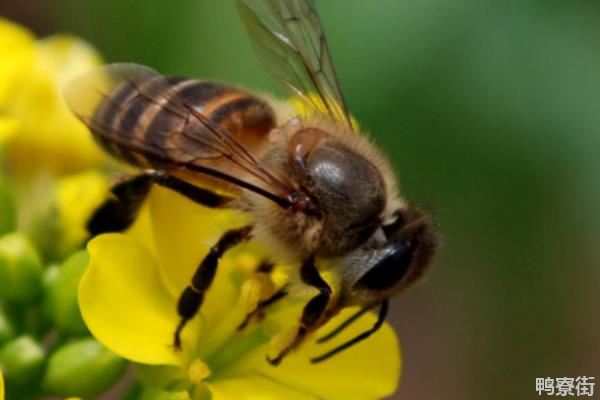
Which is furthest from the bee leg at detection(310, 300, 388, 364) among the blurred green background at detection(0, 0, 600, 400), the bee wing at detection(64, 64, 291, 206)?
the blurred green background at detection(0, 0, 600, 400)

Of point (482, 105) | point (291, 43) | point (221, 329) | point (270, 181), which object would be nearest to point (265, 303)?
point (221, 329)

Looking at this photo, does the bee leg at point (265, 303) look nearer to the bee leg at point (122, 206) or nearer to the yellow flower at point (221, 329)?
the yellow flower at point (221, 329)

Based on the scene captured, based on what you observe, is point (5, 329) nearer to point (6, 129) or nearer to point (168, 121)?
point (6, 129)

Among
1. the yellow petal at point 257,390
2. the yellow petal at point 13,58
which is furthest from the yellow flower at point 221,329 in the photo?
the yellow petal at point 13,58

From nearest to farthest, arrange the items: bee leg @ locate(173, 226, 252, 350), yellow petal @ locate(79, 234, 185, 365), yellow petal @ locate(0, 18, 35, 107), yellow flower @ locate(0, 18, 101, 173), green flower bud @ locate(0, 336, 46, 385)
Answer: yellow petal @ locate(79, 234, 185, 365), bee leg @ locate(173, 226, 252, 350), green flower bud @ locate(0, 336, 46, 385), yellow petal @ locate(0, 18, 35, 107), yellow flower @ locate(0, 18, 101, 173)

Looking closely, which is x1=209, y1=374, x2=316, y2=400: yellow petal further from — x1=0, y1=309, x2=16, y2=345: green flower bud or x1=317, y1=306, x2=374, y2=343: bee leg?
x1=0, y1=309, x2=16, y2=345: green flower bud

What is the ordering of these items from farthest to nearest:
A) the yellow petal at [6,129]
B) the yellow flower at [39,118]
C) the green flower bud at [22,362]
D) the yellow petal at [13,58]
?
the yellow flower at [39,118], the yellow petal at [13,58], the yellow petal at [6,129], the green flower bud at [22,362]

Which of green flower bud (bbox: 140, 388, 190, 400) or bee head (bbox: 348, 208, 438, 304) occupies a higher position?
bee head (bbox: 348, 208, 438, 304)

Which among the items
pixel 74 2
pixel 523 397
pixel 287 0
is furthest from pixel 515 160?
pixel 74 2
